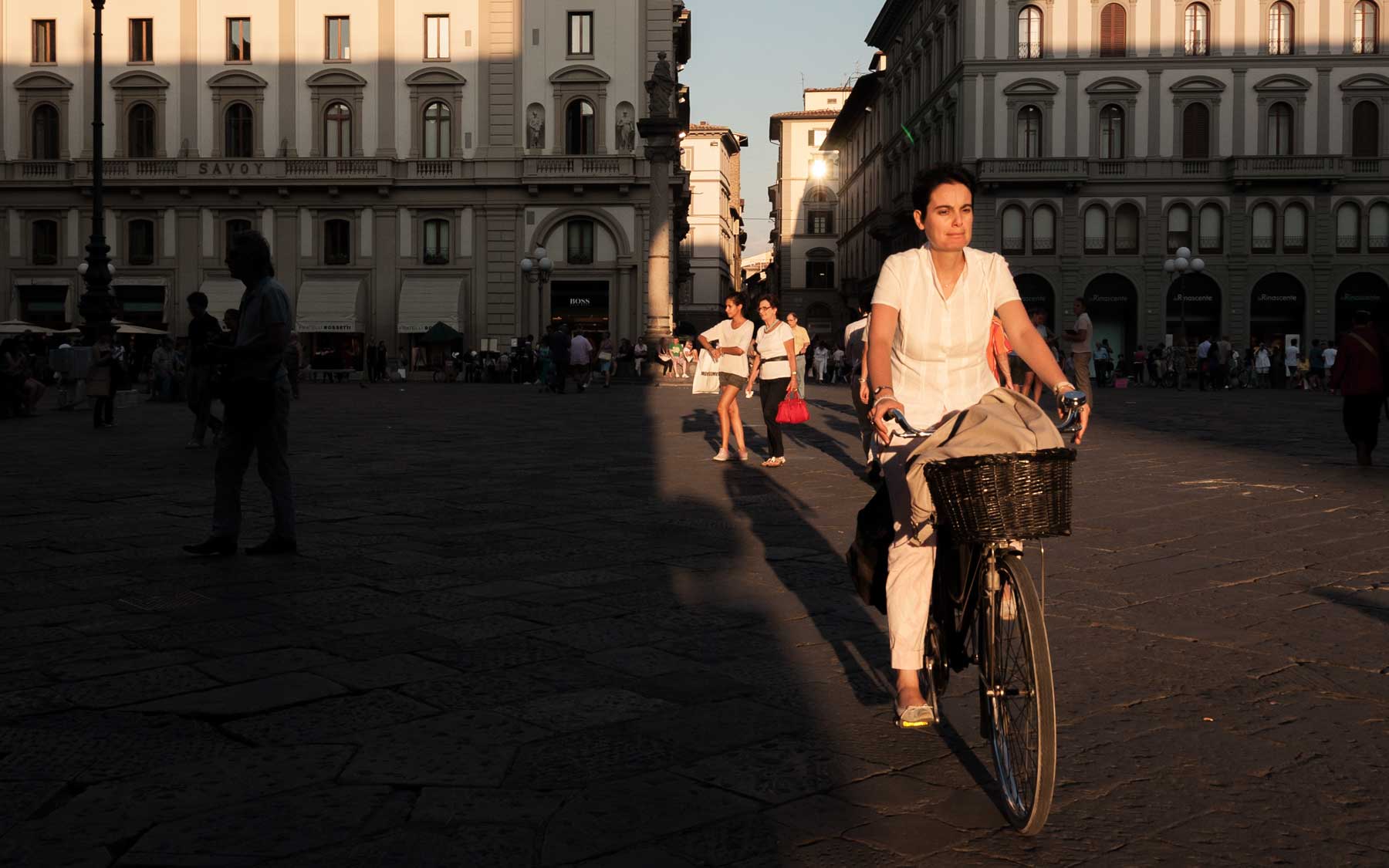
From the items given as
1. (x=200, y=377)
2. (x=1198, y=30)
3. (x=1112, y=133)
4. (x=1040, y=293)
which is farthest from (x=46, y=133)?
(x=200, y=377)

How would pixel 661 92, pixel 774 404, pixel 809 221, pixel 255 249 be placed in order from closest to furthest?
pixel 255 249
pixel 774 404
pixel 661 92
pixel 809 221

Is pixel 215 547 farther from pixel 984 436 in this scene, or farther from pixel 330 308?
pixel 330 308

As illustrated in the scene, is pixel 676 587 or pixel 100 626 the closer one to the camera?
pixel 100 626

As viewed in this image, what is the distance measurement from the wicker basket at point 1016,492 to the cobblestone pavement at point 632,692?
2.38 ft

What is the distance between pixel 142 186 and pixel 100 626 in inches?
1737

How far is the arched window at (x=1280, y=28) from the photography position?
4747 centimetres

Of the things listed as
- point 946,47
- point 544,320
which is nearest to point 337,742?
point 544,320

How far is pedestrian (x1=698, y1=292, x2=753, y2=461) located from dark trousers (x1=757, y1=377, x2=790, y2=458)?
0.33 metres

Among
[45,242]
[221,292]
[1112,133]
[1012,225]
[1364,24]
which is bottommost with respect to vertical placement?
[221,292]

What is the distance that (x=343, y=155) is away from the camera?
1832 inches

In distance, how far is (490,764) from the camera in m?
3.92

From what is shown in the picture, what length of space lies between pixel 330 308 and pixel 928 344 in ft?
144

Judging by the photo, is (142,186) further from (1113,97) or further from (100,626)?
(100,626)

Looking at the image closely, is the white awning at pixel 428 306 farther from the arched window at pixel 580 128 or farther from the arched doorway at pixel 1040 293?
the arched doorway at pixel 1040 293
